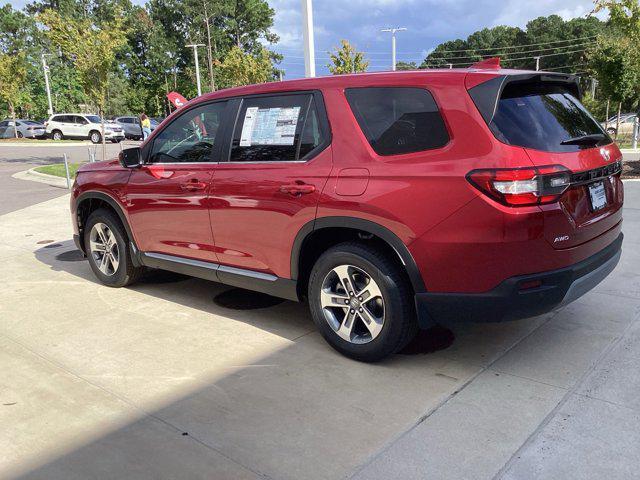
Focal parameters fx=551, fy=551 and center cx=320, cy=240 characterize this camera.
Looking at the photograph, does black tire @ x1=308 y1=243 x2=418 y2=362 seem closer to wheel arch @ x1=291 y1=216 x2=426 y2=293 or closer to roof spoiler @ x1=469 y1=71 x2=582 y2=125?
wheel arch @ x1=291 y1=216 x2=426 y2=293

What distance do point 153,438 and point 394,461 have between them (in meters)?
1.24

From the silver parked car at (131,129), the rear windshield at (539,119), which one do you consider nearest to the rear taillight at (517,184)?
the rear windshield at (539,119)

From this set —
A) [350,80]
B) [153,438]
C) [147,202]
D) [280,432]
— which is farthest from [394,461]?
[147,202]

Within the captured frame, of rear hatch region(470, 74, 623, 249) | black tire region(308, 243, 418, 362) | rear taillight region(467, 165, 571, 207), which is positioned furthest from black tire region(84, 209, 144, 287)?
rear hatch region(470, 74, 623, 249)

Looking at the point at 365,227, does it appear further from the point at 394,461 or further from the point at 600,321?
the point at 600,321

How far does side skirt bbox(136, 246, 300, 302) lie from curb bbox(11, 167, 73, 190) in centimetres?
1018

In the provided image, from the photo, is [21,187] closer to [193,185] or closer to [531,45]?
[193,185]

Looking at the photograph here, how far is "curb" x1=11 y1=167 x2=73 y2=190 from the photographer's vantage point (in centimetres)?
1448

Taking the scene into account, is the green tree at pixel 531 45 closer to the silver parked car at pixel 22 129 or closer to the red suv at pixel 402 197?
the silver parked car at pixel 22 129

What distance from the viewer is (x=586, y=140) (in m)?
3.34

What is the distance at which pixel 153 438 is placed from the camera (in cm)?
285

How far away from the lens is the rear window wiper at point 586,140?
127 inches

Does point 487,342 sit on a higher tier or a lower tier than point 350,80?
lower

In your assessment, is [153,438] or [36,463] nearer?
[36,463]
